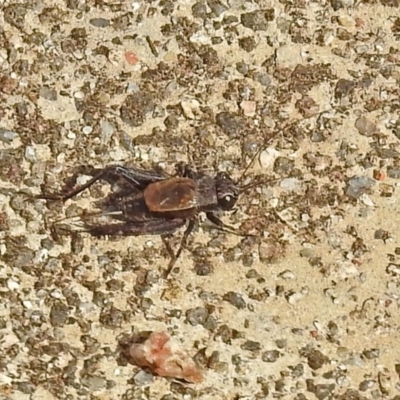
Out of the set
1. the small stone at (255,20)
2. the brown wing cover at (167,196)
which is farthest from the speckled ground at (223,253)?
the small stone at (255,20)

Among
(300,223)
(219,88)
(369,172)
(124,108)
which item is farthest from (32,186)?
(369,172)

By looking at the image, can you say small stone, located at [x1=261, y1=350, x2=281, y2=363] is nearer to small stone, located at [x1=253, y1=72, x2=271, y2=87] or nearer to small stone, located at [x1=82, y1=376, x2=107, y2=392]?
small stone, located at [x1=82, y1=376, x2=107, y2=392]

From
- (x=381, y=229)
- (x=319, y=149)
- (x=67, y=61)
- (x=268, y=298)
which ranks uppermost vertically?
(x=67, y=61)

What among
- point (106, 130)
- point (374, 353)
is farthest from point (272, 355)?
point (106, 130)

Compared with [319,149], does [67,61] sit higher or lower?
higher

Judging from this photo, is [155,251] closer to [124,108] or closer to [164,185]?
[164,185]

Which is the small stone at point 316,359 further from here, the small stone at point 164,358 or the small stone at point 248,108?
the small stone at point 248,108

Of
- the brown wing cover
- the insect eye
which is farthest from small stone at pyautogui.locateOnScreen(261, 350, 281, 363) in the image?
the brown wing cover
